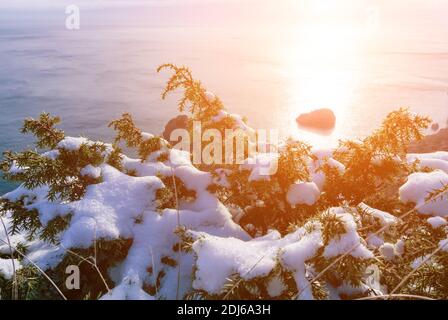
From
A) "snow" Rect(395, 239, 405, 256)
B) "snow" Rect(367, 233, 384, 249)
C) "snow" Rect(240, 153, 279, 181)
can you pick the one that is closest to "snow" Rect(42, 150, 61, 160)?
"snow" Rect(240, 153, 279, 181)

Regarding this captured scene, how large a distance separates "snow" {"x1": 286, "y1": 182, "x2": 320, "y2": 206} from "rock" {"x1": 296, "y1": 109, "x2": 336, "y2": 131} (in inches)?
2619

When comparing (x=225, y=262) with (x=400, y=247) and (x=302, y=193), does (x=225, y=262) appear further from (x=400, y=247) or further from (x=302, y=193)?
(x=400, y=247)

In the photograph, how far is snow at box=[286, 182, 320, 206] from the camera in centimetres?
512

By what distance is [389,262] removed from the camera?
434 cm

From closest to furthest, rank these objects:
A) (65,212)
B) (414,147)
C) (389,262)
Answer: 1. (389,262)
2. (65,212)
3. (414,147)

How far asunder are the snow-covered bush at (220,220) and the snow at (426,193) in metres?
0.01

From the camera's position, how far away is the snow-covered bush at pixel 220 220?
3688 millimetres

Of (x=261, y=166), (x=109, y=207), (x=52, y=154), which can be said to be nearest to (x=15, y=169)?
(x=52, y=154)

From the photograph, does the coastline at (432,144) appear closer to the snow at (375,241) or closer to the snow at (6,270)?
the snow at (375,241)

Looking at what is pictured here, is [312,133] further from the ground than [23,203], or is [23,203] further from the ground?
[23,203]

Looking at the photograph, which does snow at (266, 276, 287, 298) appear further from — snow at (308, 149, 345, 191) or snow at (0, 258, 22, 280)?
snow at (0, 258, 22, 280)

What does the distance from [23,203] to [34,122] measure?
119 centimetres
